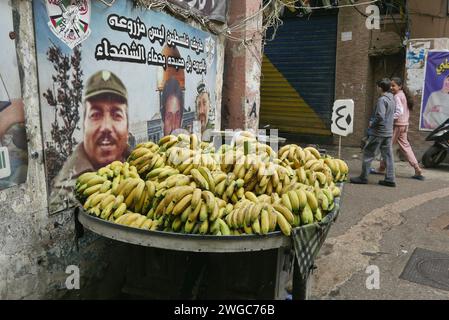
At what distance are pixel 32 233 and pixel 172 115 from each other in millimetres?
2689

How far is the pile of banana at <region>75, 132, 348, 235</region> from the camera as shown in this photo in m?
2.65

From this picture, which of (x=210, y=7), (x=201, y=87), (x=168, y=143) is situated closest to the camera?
(x=168, y=143)

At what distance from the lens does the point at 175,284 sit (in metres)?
3.08

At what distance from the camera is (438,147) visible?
358 inches

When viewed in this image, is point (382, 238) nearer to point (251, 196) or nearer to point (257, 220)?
point (251, 196)

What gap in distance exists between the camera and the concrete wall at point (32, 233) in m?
3.14

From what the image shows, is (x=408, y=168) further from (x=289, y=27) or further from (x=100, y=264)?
(x=100, y=264)

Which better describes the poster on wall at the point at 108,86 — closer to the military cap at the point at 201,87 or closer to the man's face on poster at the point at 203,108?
the military cap at the point at 201,87

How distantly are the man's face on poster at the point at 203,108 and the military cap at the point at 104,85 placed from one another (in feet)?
6.78

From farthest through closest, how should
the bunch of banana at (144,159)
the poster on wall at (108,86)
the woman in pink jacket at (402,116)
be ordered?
1. the woman in pink jacket at (402,116)
2. the poster on wall at (108,86)
3. the bunch of banana at (144,159)

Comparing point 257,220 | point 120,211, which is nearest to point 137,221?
point 120,211

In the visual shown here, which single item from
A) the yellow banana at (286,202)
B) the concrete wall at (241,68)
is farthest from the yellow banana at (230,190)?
the concrete wall at (241,68)
